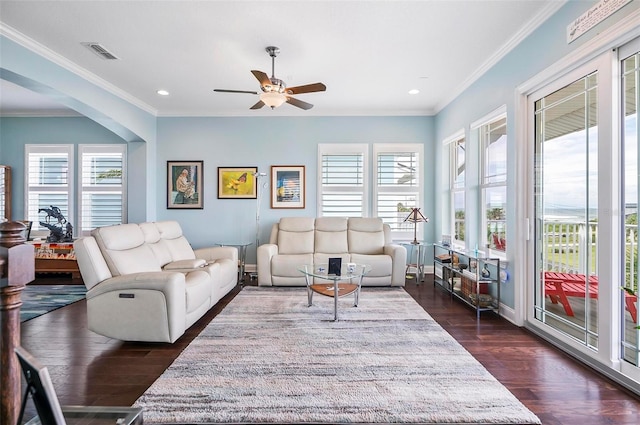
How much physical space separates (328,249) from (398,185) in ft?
5.68

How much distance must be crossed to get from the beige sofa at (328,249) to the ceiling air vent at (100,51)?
290 cm

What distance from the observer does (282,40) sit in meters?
3.11

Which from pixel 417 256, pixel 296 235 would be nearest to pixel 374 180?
pixel 417 256

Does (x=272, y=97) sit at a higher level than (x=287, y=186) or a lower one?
higher

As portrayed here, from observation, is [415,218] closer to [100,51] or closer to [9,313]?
[100,51]

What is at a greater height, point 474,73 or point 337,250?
point 474,73

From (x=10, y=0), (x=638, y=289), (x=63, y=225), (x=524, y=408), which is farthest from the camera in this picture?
(x=63, y=225)

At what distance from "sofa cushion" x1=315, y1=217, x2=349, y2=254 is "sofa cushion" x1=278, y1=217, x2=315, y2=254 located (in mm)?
116

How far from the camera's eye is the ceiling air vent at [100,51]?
324 cm

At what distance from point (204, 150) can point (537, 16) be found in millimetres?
4893

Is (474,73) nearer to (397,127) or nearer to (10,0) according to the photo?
(397,127)

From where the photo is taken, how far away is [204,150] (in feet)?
18.3

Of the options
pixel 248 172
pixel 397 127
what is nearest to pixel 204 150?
pixel 248 172

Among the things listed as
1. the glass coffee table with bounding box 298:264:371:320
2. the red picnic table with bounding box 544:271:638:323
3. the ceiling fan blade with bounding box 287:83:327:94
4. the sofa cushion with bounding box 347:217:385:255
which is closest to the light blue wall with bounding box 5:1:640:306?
the sofa cushion with bounding box 347:217:385:255
